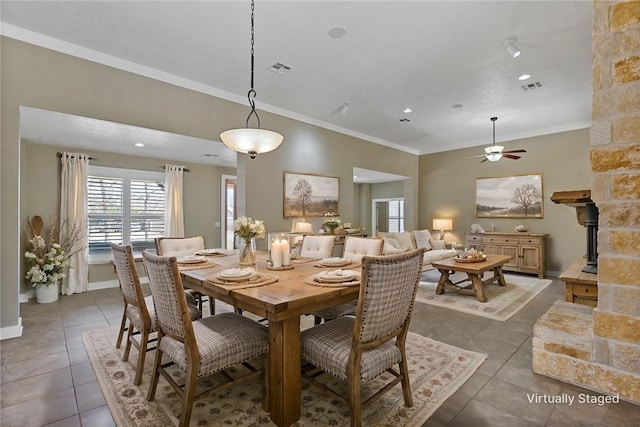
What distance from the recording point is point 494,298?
428cm

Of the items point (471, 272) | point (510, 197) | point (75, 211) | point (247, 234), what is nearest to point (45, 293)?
point (75, 211)

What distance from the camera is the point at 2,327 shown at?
115 inches

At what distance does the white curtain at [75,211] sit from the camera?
469cm

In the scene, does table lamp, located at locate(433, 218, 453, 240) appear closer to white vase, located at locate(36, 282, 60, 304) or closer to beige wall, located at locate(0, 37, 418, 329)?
beige wall, located at locate(0, 37, 418, 329)

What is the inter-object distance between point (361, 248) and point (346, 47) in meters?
2.12

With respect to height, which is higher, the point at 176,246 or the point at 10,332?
the point at 176,246

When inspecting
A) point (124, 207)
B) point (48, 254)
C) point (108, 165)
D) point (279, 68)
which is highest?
point (279, 68)

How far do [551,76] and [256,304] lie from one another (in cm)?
456

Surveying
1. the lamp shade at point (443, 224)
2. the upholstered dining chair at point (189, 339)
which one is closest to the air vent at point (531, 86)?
the lamp shade at point (443, 224)

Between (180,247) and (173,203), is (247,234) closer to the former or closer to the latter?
(180,247)

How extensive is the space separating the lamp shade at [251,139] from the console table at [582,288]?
3002 millimetres

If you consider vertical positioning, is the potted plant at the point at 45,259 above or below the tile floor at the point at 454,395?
above

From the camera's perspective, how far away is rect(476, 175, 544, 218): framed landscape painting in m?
6.27

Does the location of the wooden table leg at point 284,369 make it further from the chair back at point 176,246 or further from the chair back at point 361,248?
the chair back at point 176,246
